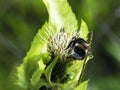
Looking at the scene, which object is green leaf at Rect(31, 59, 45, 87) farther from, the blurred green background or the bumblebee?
the blurred green background

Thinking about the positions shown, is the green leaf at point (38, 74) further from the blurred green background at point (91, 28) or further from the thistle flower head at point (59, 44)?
the blurred green background at point (91, 28)

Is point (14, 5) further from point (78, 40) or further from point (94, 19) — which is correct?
point (78, 40)

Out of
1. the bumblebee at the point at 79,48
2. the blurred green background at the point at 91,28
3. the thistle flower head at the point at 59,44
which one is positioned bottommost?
the bumblebee at the point at 79,48

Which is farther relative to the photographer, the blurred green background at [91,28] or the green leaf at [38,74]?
the blurred green background at [91,28]

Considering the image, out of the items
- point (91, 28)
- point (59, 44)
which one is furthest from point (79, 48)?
point (91, 28)

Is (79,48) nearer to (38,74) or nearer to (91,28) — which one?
(38,74)

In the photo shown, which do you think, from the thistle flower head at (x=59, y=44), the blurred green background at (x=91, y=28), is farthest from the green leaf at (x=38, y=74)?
the blurred green background at (x=91, y=28)

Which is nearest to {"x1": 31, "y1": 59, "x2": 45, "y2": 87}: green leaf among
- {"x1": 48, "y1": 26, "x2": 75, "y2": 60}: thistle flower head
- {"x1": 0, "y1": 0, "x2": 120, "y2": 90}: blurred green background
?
{"x1": 48, "y1": 26, "x2": 75, "y2": 60}: thistle flower head

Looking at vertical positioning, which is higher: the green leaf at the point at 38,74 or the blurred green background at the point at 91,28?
the blurred green background at the point at 91,28

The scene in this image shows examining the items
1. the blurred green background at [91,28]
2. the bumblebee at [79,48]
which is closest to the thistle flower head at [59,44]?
the bumblebee at [79,48]
